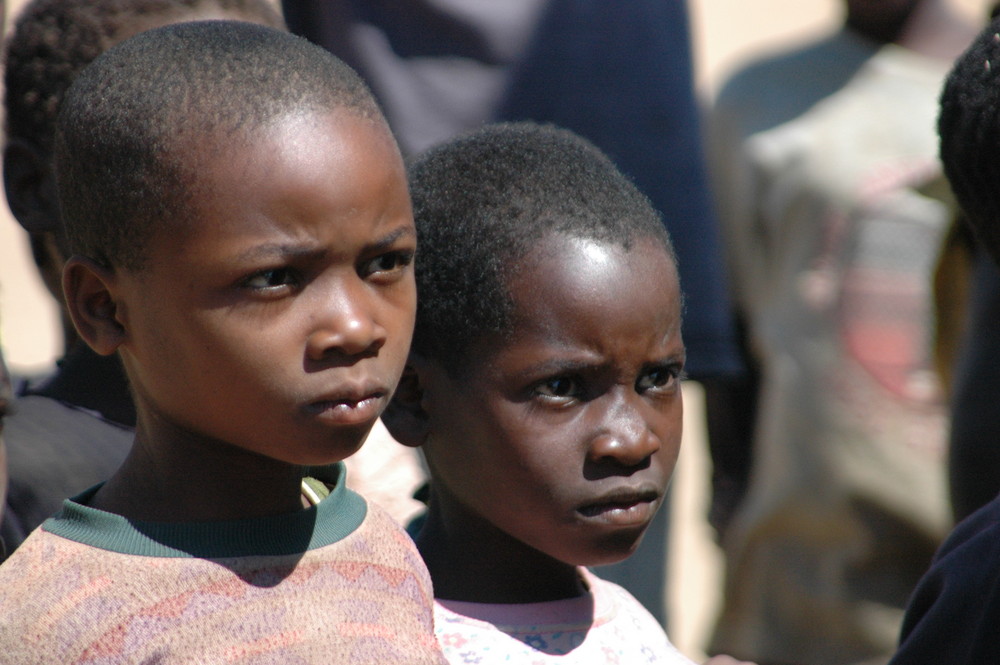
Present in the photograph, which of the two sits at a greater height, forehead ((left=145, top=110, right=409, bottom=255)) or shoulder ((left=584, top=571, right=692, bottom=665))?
forehead ((left=145, top=110, right=409, bottom=255))

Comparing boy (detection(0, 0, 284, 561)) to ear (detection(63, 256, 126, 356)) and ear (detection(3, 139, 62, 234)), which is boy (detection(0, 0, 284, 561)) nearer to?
ear (detection(3, 139, 62, 234))

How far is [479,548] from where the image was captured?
2.11m

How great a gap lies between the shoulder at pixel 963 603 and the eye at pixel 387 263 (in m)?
0.87

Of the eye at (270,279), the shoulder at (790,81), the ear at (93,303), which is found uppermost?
the eye at (270,279)

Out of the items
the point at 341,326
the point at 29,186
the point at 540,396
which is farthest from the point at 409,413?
the point at 29,186

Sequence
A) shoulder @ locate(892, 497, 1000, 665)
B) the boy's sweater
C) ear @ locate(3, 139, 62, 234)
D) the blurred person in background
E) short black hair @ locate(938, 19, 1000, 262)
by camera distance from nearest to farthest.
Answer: the boy's sweater, shoulder @ locate(892, 497, 1000, 665), short black hair @ locate(938, 19, 1000, 262), ear @ locate(3, 139, 62, 234), the blurred person in background

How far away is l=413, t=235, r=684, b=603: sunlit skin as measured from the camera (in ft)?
6.51

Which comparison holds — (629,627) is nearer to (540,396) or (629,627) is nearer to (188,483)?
(540,396)

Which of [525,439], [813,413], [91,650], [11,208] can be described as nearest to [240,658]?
[91,650]

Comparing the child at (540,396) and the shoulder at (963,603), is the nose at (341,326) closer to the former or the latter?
the child at (540,396)

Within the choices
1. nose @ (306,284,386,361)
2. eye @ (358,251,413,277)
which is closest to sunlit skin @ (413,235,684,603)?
eye @ (358,251,413,277)

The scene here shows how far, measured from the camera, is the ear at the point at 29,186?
2.33 m

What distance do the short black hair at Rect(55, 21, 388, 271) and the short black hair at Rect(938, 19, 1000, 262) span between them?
83 centimetres

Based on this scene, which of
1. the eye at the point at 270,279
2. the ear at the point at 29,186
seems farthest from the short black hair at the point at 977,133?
the ear at the point at 29,186
